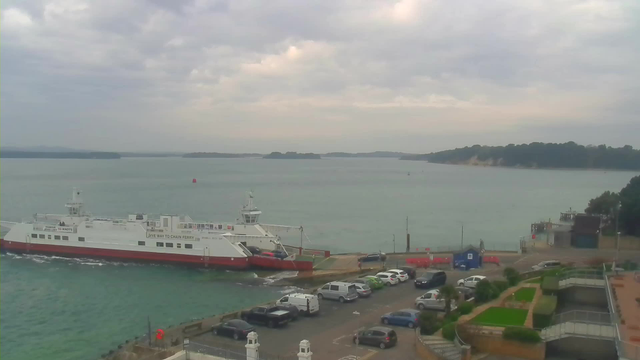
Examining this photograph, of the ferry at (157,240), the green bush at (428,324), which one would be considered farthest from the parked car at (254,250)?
the green bush at (428,324)

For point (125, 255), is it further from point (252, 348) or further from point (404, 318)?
point (252, 348)

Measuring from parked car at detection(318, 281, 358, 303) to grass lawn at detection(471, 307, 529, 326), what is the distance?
18.0 feet

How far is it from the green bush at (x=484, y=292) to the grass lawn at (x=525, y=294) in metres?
0.86

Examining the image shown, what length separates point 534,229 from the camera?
5497cm

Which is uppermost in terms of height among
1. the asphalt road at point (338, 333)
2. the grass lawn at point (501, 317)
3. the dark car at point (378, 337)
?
the grass lawn at point (501, 317)

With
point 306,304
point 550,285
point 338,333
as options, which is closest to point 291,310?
point 306,304

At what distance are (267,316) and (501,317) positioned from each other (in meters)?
7.23

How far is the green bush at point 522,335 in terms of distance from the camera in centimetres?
1384

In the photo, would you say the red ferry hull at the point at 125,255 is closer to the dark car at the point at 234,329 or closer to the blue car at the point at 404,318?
the dark car at the point at 234,329

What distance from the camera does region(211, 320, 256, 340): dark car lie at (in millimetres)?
15977

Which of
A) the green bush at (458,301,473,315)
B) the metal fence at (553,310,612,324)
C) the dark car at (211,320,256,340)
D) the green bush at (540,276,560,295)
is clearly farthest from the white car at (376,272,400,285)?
the metal fence at (553,310,612,324)

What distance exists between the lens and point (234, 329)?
52.9ft

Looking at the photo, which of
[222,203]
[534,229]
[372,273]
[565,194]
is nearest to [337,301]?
[372,273]

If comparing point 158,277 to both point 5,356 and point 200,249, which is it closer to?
point 200,249
